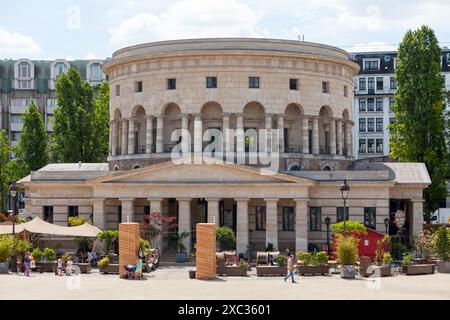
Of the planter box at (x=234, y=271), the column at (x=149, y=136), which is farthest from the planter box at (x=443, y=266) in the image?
the column at (x=149, y=136)

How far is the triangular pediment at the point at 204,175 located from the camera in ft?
226

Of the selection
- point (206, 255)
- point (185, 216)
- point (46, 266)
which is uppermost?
point (185, 216)

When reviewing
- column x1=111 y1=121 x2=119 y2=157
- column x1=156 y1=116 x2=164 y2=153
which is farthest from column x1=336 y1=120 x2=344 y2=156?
column x1=111 y1=121 x2=119 y2=157

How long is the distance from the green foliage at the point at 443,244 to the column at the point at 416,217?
606 inches

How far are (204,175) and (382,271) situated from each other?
2018 centimetres

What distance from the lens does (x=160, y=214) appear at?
6850 cm

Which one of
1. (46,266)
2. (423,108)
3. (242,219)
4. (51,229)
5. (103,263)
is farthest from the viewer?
(423,108)

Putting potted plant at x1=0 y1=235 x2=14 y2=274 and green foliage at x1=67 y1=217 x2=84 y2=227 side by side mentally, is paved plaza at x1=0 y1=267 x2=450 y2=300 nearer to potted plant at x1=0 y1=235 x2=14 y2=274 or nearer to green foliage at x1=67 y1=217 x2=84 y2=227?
potted plant at x1=0 y1=235 x2=14 y2=274

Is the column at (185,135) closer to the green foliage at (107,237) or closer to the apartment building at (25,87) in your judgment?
the green foliage at (107,237)

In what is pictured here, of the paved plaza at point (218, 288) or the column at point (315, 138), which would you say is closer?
the paved plaza at point (218, 288)

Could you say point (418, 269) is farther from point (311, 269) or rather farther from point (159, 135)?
point (159, 135)

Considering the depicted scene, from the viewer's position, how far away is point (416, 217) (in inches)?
2825

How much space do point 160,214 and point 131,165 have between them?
1321 cm

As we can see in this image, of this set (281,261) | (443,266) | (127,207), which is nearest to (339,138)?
(127,207)
